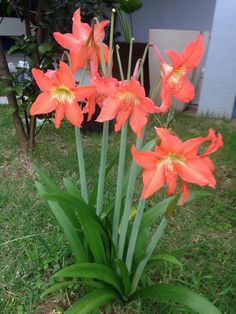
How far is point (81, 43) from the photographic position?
4.34ft

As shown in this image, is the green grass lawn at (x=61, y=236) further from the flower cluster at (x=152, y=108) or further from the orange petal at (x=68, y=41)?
the orange petal at (x=68, y=41)

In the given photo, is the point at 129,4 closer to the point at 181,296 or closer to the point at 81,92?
the point at 81,92

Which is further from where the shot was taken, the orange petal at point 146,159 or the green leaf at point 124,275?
the green leaf at point 124,275

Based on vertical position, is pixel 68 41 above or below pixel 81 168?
above

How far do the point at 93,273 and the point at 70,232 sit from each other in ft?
0.95

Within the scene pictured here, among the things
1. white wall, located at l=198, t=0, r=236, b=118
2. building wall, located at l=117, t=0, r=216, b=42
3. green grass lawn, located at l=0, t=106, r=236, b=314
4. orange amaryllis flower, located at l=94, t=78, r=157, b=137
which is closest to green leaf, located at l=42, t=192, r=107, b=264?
green grass lawn, located at l=0, t=106, r=236, b=314

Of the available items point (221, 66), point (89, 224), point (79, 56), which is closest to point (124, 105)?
point (79, 56)

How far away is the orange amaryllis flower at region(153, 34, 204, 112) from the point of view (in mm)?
1121

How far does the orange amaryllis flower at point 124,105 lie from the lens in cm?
115

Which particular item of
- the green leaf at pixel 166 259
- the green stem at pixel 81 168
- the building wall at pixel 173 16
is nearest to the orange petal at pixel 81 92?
the green stem at pixel 81 168

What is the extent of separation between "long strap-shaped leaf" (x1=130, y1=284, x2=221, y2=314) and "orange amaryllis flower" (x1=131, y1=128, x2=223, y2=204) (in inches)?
21.9

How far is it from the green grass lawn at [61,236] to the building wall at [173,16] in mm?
2437

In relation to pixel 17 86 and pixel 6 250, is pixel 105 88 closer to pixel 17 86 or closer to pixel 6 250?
pixel 6 250

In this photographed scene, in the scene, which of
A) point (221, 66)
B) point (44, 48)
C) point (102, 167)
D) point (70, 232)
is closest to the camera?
point (102, 167)
